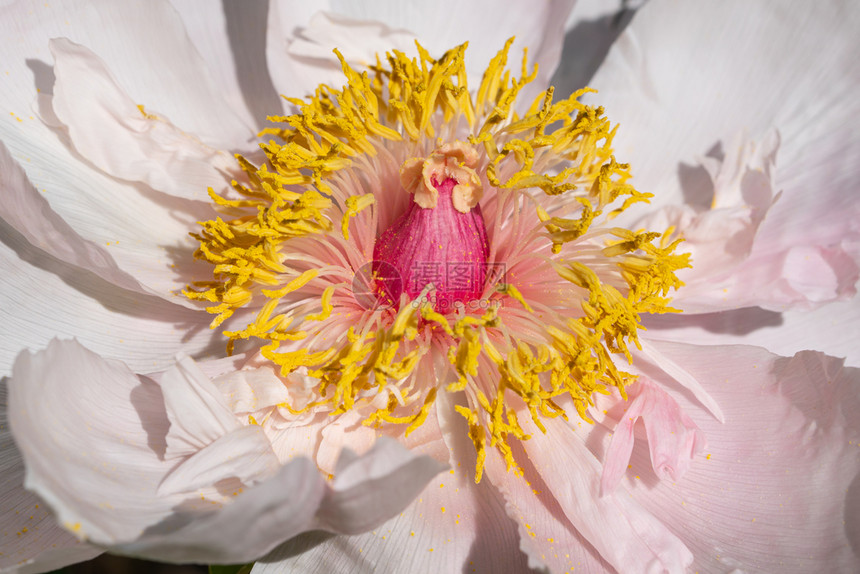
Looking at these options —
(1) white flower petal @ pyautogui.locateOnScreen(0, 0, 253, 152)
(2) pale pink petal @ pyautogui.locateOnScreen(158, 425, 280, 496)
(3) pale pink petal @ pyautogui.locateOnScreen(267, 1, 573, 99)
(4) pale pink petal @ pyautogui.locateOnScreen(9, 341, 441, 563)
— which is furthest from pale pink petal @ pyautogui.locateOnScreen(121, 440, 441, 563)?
(3) pale pink petal @ pyautogui.locateOnScreen(267, 1, 573, 99)

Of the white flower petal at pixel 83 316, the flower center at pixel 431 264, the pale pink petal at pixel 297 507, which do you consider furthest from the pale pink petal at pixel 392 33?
the pale pink petal at pixel 297 507

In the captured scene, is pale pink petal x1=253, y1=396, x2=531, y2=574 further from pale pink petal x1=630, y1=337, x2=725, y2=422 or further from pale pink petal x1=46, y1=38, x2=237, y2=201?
pale pink petal x1=46, y1=38, x2=237, y2=201

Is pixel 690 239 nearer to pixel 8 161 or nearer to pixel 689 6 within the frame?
pixel 689 6

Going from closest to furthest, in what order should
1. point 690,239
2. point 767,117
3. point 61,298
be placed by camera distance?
point 61,298, point 690,239, point 767,117

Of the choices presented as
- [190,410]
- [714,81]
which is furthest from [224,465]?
[714,81]

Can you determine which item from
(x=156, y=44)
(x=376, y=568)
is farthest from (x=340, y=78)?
(x=376, y=568)

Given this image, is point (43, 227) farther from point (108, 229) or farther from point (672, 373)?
point (672, 373)

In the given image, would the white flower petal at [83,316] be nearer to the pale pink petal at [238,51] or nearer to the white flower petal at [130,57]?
the white flower petal at [130,57]
